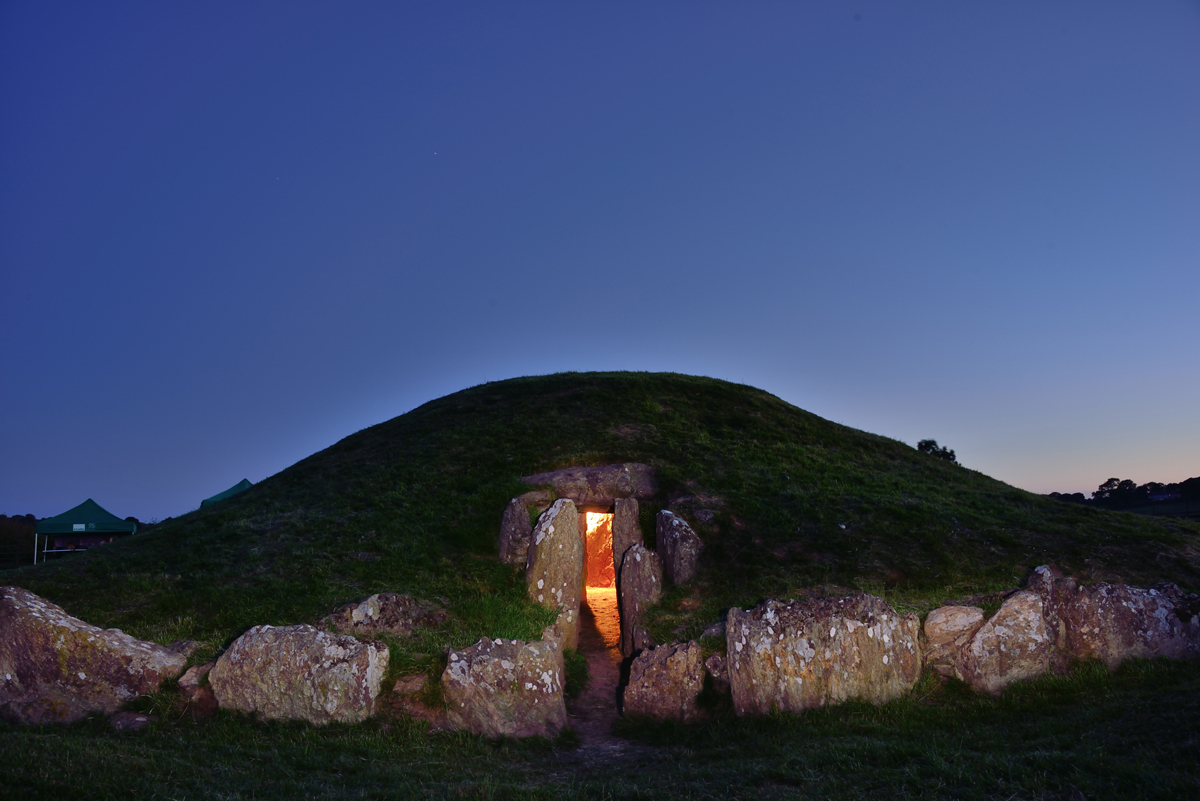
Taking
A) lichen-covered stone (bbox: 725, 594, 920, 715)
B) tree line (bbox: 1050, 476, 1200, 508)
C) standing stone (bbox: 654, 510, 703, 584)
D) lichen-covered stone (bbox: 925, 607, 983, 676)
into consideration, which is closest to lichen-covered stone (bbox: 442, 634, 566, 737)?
lichen-covered stone (bbox: 725, 594, 920, 715)

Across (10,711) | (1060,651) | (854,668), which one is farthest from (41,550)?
(1060,651)

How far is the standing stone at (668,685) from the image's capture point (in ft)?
40.8

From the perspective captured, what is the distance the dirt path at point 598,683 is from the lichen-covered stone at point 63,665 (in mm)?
7421

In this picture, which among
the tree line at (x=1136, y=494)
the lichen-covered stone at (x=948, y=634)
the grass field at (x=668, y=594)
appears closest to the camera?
the grass field at (x=668, y=594)

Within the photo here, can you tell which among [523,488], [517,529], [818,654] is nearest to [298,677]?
[517,529]

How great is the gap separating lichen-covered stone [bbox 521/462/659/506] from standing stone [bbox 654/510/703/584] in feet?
6.14

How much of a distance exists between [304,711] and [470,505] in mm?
8492

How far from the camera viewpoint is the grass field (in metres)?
8.51

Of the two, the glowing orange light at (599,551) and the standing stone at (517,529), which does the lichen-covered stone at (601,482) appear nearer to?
the standing stone at (517,529)

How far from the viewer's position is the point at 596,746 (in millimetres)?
11594

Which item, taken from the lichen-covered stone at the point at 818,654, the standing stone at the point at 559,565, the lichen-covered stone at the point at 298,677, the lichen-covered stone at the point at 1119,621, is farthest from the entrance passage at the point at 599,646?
the lichen-covered stone at the point at 1119,621

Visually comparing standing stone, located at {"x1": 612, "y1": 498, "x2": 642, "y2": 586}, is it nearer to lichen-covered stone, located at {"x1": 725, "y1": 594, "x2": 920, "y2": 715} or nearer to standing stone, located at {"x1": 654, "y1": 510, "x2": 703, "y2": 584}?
standing stone, located at {"x1": 654, "y1": 510, "x2": 703, "y2": 584}

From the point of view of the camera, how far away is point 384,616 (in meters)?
13.9

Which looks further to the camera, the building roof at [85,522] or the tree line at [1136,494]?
the tree line at [1136,494]
